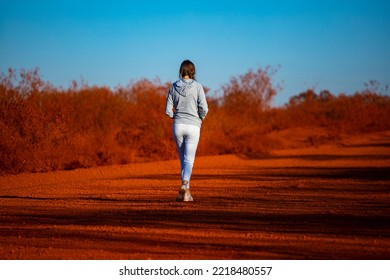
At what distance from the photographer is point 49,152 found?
20.7m

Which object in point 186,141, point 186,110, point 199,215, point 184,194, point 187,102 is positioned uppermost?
point 187,102

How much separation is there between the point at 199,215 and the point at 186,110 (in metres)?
2.00

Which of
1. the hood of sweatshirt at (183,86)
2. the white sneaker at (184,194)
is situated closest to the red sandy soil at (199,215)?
the white sneaker at (184,194)

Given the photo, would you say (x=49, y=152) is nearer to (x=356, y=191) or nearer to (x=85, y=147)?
(x=85, y=147)

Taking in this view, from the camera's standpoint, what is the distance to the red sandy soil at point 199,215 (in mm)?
7551

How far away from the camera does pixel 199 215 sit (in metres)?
10.2

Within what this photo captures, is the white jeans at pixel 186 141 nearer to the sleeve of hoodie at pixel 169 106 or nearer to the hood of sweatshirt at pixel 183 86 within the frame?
the sleeve of hoodie at pixel 169 106

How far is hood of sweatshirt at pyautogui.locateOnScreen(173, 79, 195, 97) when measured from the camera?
37.9ft

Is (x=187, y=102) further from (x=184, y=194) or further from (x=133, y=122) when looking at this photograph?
(x=133, y=122)

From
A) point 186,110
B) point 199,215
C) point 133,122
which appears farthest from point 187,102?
point 133,122

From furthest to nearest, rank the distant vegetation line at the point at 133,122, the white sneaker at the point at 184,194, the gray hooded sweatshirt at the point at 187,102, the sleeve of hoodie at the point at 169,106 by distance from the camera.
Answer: the distant vegetation line at the point at 133,122, the white sneaker at the point at 184,194, the sleeve of hoodie at the point at 169,106, the gray hooded sweatshirt at the point at 187,102

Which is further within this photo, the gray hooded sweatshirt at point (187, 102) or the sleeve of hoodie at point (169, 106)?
the sleeve of hoodie at point (169, 106)

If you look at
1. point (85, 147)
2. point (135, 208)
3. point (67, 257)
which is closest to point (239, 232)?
point (67, 257)

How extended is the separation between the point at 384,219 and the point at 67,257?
438cm
